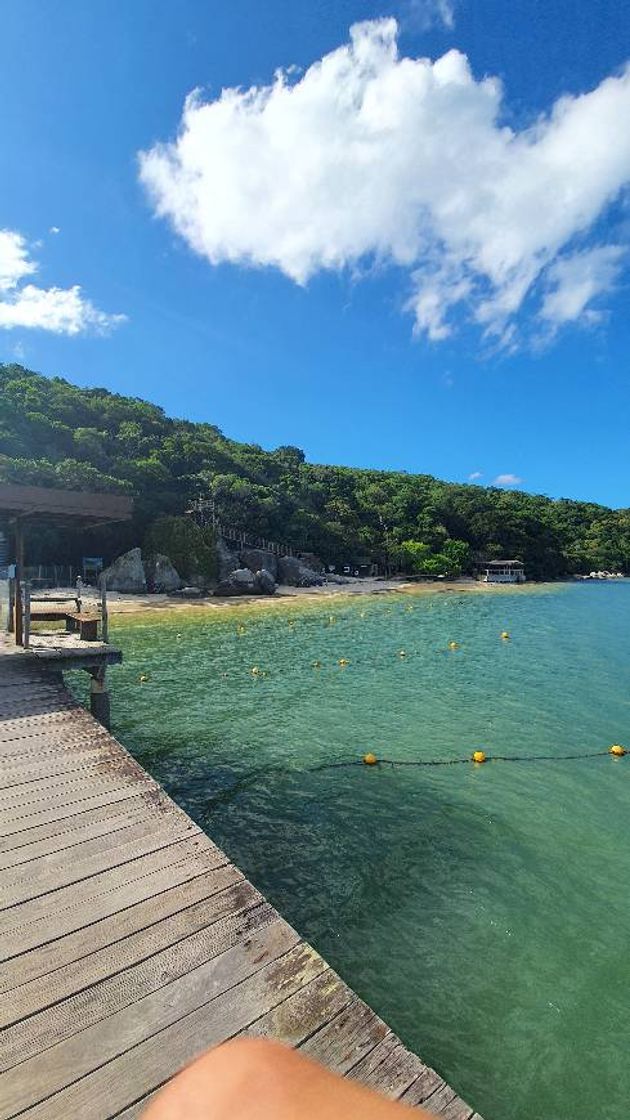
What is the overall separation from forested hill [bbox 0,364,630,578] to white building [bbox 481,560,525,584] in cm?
250

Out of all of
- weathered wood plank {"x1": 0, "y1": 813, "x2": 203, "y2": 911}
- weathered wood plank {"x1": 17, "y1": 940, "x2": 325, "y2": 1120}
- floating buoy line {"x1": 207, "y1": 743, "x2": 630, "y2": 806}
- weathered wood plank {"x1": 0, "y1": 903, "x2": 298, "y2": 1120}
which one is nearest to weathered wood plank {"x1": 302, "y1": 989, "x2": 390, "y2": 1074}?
weathered wood plank {"x1": 17, "y1": 940, "x2": 325, "y2": 1120}

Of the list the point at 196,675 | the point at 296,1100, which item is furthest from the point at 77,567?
the point at 296,1100

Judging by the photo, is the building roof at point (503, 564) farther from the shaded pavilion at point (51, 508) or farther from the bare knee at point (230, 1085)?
the bare knee at point (230, 1085)

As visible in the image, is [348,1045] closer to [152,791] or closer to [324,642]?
[152,791]

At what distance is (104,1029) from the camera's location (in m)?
2.69

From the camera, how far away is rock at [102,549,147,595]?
36547mm

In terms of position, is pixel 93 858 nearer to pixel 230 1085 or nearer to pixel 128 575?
pixel 230 1085

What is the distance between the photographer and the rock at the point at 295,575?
46500 millimetres

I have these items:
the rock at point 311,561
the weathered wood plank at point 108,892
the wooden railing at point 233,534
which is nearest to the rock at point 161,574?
the wooden railing at point 233,534

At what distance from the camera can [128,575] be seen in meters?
36.8

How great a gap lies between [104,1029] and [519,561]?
68541mm

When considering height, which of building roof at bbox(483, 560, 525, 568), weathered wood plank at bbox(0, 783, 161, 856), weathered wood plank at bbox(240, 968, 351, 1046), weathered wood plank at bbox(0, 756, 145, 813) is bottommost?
weathered wood plank at bbox(240, 968, 351, 1046)

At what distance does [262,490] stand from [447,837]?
50.7m

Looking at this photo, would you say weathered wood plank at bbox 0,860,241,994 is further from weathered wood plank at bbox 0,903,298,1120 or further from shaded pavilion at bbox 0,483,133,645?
shaded pavilion at bbox 0,483,133,645
